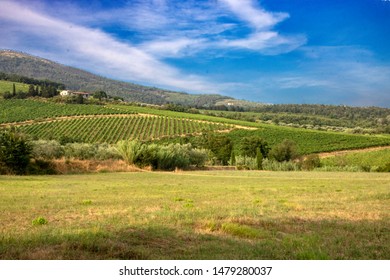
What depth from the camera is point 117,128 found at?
113 m

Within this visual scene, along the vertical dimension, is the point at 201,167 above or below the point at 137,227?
below

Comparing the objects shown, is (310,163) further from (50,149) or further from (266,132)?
(50,149)

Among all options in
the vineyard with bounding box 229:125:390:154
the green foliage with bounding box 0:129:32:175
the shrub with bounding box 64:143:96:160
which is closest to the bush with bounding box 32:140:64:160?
the shrub with bounding box 64:143:96:160

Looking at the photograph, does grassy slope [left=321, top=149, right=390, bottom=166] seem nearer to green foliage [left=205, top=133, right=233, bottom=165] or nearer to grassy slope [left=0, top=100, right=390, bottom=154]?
grassy slope [left=0, top=100, right=390, bottom=154]

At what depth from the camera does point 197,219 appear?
10688 mm

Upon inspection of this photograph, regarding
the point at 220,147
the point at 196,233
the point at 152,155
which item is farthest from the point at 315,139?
the point at 196,233

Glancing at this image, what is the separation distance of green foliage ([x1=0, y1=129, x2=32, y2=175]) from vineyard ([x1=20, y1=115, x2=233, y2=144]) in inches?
2365

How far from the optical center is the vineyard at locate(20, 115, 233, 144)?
103 meters

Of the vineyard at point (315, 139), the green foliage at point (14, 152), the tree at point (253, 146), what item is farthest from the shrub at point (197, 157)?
the vineyard at point (315, 139)

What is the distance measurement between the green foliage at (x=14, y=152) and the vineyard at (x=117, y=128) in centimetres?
6006

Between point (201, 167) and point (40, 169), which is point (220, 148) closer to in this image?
point (201, 167)

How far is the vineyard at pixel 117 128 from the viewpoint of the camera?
337ft

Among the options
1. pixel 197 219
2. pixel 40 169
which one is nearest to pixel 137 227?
pixel 197 219

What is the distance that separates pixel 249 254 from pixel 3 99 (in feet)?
489
